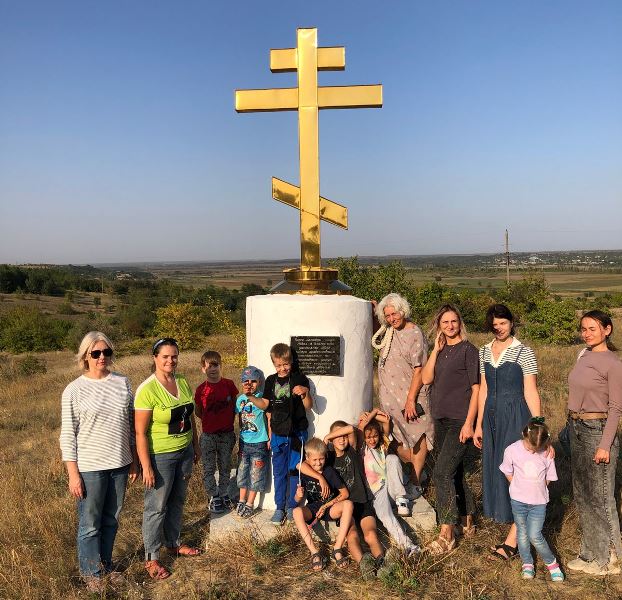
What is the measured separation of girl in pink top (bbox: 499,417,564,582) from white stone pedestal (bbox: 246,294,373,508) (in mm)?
1338

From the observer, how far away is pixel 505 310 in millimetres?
3471

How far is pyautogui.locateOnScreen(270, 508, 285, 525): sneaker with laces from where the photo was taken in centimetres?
400

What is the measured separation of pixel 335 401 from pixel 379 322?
0.81m

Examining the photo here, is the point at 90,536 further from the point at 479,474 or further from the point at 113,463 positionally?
the point at 479,474

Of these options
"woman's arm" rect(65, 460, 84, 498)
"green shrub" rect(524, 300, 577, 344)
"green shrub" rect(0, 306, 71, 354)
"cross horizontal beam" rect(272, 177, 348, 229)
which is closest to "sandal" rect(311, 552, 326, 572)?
"woman's arm" rect(65, 460, 84, 498)

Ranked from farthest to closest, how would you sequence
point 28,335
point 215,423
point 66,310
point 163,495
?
point 66,310 → point 28,335 → point 215,423 → point 163,495

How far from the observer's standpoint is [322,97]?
4527mm

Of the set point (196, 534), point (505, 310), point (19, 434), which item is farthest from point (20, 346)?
point (505, 310)

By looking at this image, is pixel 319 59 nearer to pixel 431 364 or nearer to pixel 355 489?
pixel 431 364

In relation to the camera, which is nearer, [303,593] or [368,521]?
[303,593]

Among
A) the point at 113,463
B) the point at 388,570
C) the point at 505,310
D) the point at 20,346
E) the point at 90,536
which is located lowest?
the point at 20,346

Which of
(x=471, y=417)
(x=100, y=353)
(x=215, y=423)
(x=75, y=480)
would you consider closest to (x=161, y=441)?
(x=75, y=480)

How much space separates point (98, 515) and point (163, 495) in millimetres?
414

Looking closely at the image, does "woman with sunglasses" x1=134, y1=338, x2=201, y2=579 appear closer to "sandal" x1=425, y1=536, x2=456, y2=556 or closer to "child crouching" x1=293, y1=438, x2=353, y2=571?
"child crouching" x1=293, y1=438, x2=353, y2=571
